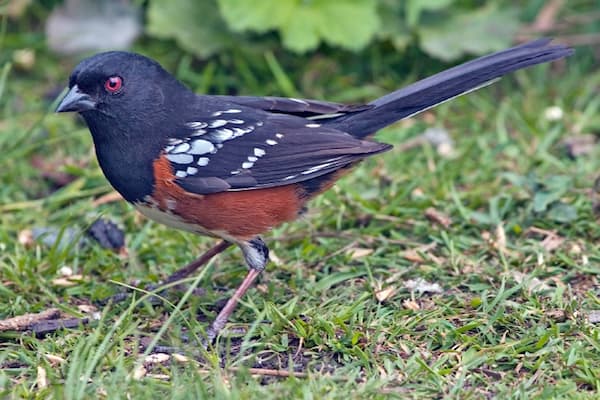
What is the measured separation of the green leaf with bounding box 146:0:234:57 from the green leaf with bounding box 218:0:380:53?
10.5 inches

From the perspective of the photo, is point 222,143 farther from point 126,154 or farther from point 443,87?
point 443,87

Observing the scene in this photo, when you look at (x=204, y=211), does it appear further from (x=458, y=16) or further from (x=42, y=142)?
(x=458, y=16)

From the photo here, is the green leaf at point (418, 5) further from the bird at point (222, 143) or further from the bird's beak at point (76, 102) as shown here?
the bird's beak at point (76, 102)

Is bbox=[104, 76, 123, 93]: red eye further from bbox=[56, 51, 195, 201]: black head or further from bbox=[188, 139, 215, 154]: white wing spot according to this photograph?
bbox=[188, 139, 215, 154]: white wing spot

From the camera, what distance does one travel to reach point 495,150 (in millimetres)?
4883

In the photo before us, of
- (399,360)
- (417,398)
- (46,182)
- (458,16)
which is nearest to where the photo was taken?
(417,398)

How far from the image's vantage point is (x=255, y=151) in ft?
12.2

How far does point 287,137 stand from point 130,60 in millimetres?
705

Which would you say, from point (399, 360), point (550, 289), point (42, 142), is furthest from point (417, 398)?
point (42, 142)

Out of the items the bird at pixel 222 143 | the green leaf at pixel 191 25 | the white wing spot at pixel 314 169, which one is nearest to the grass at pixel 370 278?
the bird at pixel 222 143

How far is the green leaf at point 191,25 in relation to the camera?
5578mm

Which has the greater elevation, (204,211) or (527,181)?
(204,211)

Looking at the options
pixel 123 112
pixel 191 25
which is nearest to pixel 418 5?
pixel 191 25

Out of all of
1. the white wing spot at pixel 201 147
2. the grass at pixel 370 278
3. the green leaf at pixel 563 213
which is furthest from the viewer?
the green leaf at pixel 563 213
